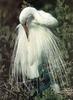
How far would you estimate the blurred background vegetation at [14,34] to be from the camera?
2.37 m

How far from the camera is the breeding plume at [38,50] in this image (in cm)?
232

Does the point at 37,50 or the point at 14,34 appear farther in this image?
the point at 14,34

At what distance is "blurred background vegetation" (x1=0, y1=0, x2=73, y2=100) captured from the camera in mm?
2371

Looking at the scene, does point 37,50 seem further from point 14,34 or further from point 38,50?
point 14,34

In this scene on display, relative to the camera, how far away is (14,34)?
8.98 ft

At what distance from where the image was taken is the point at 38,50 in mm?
2332

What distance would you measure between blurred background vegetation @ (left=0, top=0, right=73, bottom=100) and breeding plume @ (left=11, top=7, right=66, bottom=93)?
3.3 inches

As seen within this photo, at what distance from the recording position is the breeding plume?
2.32 metres

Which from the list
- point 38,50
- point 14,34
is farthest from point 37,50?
point 14,34

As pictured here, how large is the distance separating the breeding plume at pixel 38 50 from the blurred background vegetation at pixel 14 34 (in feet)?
0.27

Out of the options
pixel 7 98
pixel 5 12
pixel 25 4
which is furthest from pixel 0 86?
pixel 5 12

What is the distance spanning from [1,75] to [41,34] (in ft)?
1.10

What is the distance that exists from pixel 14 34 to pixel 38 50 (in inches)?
17.0

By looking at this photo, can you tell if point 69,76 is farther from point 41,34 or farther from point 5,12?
point 5,12
